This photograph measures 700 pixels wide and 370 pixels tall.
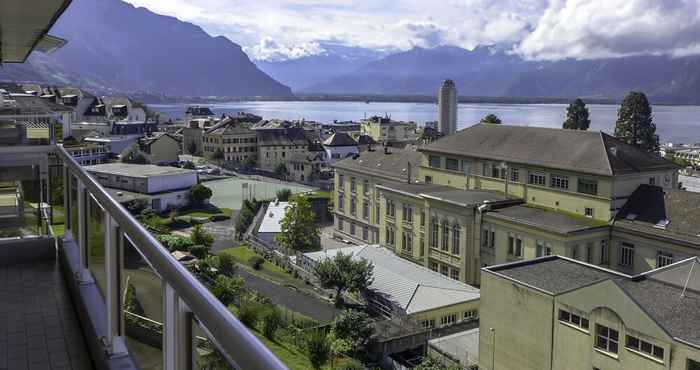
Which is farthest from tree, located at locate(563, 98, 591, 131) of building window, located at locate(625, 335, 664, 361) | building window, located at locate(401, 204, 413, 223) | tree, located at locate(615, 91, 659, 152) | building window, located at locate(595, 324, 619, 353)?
building window, located at locate(625, 335, 664, 361)

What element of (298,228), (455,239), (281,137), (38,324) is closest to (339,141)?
(281,137)

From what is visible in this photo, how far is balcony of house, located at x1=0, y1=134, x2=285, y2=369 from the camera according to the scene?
113 cm

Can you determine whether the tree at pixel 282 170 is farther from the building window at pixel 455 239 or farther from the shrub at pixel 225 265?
the shrub at pixel 225 265

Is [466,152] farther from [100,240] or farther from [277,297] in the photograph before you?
[100,240]

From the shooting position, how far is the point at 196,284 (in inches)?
44.3

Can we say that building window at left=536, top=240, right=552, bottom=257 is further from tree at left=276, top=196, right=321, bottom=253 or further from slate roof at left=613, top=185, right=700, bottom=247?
tree at left=276, top=196, right=321, bottom=253

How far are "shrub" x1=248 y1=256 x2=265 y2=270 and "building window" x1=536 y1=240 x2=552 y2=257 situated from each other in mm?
7968

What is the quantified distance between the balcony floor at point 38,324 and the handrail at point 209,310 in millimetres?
1098

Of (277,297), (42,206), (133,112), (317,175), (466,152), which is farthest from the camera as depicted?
(133,112)

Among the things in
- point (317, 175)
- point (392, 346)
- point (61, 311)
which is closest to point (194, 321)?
point (61, 311)

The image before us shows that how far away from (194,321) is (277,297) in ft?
A: 47.2

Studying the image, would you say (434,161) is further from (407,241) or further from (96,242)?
(96,242)

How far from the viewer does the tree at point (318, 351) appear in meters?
10.8

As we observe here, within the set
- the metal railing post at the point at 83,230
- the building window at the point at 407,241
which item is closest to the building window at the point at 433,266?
the building window at the point at 407,241
